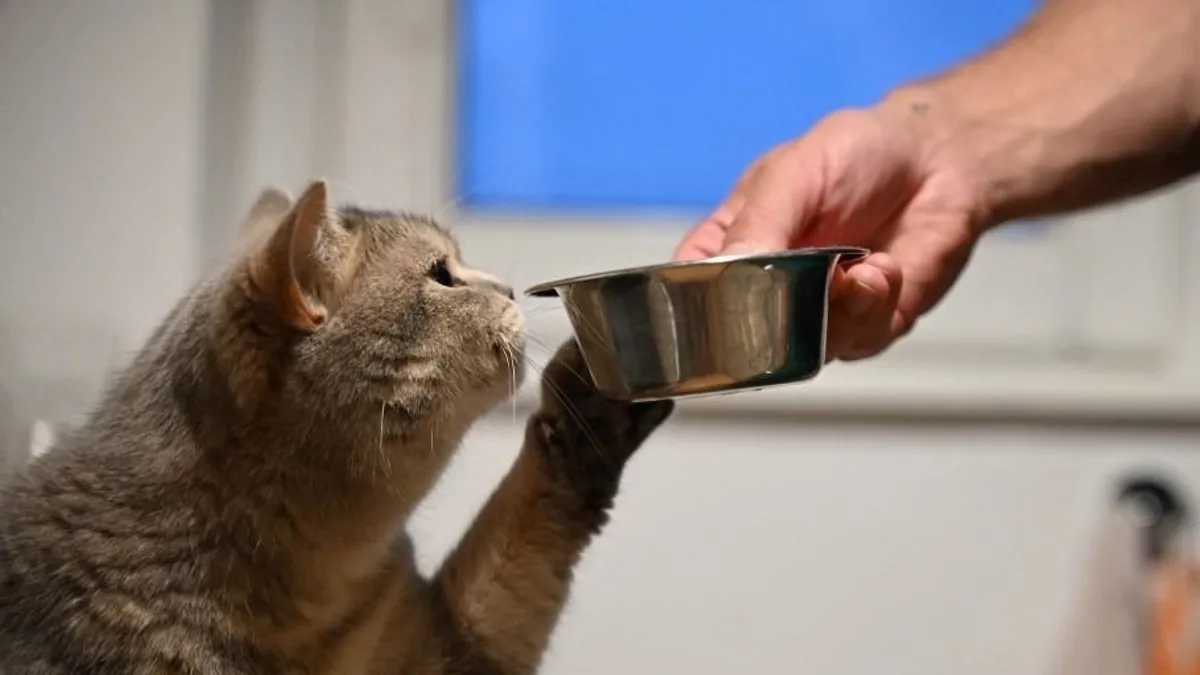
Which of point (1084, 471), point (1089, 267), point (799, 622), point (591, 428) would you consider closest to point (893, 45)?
point (1089, 267)

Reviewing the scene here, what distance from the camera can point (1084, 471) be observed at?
4.25ft

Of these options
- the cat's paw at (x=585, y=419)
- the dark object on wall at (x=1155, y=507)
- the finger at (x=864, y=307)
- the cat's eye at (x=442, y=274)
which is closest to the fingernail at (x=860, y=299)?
the finger at (x=864, y=307)


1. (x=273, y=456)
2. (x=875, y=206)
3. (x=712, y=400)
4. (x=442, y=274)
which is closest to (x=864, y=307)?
(x=875, y=206)

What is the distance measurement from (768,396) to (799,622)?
26 cm

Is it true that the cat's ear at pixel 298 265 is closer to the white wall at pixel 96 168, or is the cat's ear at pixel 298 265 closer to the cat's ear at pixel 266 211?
the cat's ear at pixel 266 211

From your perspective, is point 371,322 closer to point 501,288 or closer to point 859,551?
point 501,288

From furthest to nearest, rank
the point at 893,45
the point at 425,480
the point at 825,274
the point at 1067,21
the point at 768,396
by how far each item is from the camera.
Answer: the point at 893,45 → the point at 768,396 → the point at 1067,21 → the point at 425,480 → the point at 825,274

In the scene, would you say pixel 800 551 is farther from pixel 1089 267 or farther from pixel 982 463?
pixel 1089 267

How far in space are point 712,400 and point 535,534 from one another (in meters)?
0.50

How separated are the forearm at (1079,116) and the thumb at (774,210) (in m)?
0.14

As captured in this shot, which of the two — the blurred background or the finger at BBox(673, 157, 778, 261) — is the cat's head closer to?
the finger at BBox(673, 157, 778, 261)

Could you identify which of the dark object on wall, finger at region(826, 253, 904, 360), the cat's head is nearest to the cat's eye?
the cat's head

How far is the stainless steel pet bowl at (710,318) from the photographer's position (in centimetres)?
58

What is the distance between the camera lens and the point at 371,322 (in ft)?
2.31
